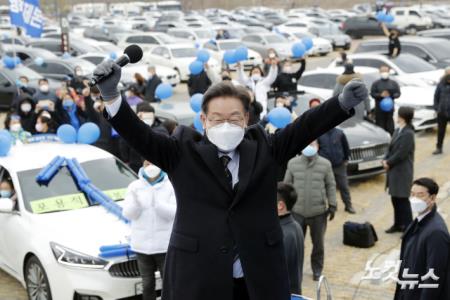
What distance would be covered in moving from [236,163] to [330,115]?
0.44m

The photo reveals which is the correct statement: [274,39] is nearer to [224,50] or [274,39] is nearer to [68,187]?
[224,50]

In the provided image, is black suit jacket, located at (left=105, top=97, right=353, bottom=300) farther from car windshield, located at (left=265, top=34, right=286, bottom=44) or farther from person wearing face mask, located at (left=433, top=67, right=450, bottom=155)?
car windshield, located at (left=265, top=34, right=286, bottom=44)

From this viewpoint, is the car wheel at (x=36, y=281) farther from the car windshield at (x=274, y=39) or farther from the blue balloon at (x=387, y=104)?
the car windshield at (x=274, y=39)

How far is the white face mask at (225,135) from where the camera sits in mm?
2820

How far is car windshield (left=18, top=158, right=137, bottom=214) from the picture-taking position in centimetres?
741

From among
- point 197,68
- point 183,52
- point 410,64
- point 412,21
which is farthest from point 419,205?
point 412,21

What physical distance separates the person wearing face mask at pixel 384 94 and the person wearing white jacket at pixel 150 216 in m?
8.09

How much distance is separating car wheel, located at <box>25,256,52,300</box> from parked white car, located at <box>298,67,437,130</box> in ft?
32.0

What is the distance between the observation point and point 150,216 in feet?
20.9

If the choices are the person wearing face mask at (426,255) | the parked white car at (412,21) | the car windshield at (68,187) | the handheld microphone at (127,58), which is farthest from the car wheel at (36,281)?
the parked white car at (412,21)

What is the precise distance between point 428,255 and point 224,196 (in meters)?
2.58

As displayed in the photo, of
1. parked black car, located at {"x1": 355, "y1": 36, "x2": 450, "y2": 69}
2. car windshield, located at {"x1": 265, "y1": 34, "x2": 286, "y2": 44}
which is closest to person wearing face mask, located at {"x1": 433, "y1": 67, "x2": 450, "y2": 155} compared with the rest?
parked black car, located at {"x1": 355, "y1": 36, "x2": 450, "y2": 69}

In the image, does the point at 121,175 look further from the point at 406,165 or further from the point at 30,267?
the point at 406,165

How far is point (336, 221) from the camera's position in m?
10.1
